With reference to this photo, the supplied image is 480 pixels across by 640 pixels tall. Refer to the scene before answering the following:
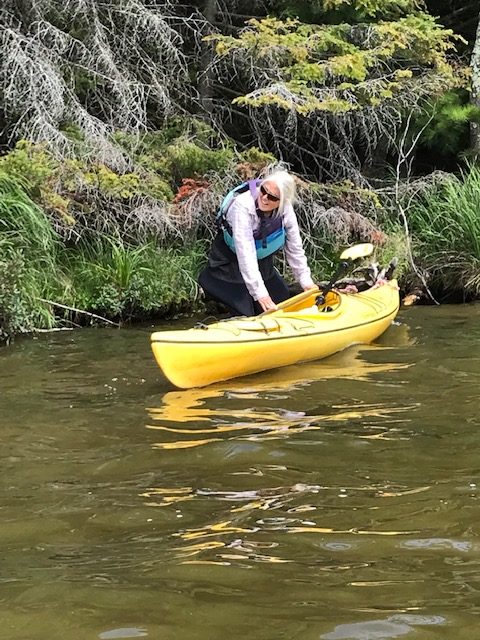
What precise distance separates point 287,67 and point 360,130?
181 centimetres

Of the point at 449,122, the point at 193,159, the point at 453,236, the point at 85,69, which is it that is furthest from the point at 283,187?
the point at 449,122

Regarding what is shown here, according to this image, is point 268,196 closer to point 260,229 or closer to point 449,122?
point 260,229

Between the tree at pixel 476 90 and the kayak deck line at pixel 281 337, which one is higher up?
the tree at pixel 476 90

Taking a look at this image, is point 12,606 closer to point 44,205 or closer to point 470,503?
point 470,503

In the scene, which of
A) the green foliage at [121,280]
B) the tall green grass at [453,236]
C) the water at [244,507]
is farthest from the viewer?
the tall green grass at [453,236]

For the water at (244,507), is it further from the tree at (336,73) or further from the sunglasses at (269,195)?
the tree at (336,73)

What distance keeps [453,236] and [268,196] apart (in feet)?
15.8

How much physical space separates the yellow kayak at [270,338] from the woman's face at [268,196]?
2.62ft

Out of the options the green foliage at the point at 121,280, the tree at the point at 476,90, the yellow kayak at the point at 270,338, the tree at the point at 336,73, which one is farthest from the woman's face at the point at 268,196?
the tree at the point at 476,90

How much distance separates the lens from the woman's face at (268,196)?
605 cm

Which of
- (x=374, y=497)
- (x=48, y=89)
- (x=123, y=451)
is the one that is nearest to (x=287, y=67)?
(x=48, y=89)

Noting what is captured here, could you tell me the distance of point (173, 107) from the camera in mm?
10227

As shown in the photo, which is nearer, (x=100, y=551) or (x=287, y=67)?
(x=100, y=551)

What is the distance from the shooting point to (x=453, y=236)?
10258mm
